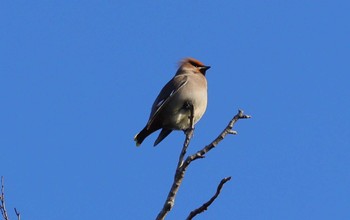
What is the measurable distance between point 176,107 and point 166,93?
0.99 ft

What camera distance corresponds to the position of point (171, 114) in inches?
279

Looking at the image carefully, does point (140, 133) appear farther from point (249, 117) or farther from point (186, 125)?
point (249, 117)

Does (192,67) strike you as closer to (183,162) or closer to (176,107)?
(176,107)

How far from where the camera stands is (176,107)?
7.09 m

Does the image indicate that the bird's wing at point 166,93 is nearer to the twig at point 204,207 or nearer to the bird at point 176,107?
the bird at point 176,107

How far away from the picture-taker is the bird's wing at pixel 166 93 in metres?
7.13

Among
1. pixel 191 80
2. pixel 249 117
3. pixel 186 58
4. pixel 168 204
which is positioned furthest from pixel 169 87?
pixel 168 204

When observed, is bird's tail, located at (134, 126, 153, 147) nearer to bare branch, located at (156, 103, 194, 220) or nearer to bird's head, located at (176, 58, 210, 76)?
bird's head, located at (176, 58, 210, 76)

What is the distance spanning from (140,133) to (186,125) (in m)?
0.48

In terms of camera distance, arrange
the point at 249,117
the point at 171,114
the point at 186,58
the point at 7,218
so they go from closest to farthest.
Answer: the point at 7,218 < the point at 249,117 < the point at 171,114 < the point at 186,58

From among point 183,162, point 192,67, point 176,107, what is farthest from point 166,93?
point 183,162

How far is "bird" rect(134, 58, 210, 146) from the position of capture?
7086 mm

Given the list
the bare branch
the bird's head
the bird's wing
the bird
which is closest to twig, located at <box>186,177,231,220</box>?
the bare branch

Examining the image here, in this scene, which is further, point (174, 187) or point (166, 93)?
point (166, 93)
